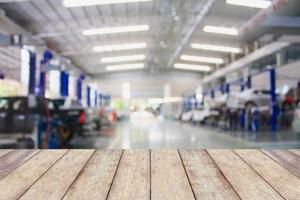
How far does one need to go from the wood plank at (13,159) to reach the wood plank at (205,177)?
3.27ft

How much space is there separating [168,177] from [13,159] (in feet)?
3.29

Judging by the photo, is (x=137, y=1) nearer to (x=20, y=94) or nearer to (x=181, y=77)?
(x=20, y=94)

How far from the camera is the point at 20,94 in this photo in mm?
4754

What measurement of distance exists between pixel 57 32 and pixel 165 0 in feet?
8.38

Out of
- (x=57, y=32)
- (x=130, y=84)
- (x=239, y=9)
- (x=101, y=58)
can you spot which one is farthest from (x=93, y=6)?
(x=130, y=84)

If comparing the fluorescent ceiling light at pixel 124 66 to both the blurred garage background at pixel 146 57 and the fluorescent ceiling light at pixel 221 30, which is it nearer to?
the blurred garage background at pixel 146 57

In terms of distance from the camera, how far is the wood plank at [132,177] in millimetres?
1312

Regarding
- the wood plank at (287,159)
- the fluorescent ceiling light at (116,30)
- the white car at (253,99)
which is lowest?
the wood plank at (287,159)

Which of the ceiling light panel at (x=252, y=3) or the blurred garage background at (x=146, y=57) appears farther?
the blurred garage background at (x=146, y=57)

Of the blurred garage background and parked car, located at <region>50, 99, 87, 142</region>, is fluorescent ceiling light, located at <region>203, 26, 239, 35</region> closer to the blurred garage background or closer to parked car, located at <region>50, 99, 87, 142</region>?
the blurred garage background

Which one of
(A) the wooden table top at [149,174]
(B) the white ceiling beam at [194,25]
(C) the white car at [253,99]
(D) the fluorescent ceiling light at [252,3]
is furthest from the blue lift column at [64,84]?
(A) the wooden table top at [149,174]

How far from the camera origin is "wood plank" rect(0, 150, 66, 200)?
4.43 ft

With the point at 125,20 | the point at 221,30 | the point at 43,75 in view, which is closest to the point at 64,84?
the point at 43,75

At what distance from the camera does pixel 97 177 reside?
1514mm
